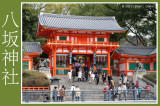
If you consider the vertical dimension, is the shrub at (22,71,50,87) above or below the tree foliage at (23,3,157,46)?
below

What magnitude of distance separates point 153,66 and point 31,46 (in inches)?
589

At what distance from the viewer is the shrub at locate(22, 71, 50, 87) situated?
22.8 m

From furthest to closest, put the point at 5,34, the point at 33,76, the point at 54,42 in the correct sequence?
1. the point at 54,42
2. the point at 33,76
3. the point at 5,34

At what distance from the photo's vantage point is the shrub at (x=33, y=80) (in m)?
22.8

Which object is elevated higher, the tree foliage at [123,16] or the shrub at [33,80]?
the tree foliage at [123,16]

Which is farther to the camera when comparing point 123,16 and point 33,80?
point 123,16

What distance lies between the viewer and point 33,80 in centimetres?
2308

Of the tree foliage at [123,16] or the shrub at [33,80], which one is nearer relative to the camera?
the shrub at [33,80]

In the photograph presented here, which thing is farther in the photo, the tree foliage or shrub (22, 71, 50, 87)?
the tree foliage

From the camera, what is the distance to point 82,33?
3303cm

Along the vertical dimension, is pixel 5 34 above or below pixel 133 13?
below

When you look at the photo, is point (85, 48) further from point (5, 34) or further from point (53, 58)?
point (5, 34)

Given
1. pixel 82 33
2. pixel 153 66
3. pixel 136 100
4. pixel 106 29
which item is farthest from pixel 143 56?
pixel 136 100

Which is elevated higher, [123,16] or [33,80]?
[123,16]
